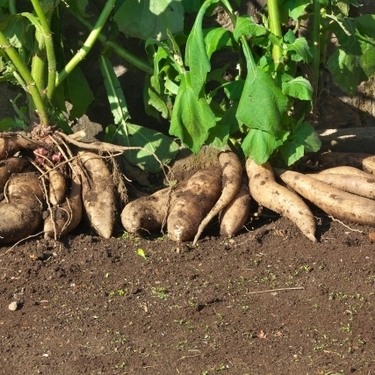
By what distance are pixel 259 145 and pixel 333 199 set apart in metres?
0.48

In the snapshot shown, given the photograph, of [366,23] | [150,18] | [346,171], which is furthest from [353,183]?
[150,18]

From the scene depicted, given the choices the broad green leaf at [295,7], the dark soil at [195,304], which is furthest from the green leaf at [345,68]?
the dark soil at [195,304]

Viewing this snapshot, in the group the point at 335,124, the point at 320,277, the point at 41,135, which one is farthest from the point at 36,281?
the point at 335,124

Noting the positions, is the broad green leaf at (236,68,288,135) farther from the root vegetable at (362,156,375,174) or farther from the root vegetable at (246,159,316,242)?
the root vegetable at (362,156,375,174)

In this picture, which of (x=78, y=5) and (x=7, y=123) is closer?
(x=78, y=5)

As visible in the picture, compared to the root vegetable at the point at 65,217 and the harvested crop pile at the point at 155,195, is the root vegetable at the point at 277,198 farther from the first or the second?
the root vegetable at the point at 65,217

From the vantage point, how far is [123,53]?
4.90 metres

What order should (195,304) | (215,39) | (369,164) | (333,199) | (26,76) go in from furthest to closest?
(369,164), (26,76), (333,199), (215,39), (195,304)

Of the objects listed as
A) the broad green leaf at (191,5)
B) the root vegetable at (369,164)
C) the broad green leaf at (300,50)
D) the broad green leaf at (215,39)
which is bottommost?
the root vegetable at (369,164)

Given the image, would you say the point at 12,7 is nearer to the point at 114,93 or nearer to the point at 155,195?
the point at 114,93

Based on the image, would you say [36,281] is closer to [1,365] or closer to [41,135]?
[1,365]

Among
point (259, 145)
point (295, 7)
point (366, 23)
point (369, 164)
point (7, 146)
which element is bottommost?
point (369, 164)

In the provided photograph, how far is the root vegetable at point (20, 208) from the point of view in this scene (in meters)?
4.37

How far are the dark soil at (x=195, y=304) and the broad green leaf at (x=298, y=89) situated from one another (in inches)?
25.6
